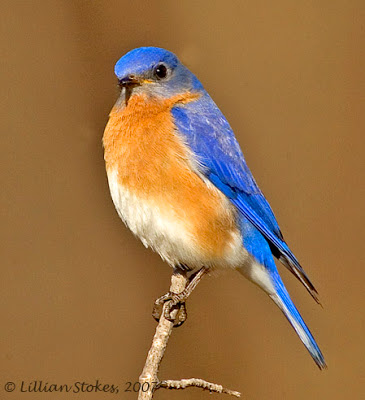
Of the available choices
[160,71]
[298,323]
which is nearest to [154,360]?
[298,323]

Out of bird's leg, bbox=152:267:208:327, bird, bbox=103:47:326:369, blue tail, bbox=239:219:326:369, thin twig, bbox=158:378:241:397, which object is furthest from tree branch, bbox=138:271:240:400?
blue tail, bbox=239:219:326:369

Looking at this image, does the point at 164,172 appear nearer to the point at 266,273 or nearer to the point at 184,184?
the point at 184,184

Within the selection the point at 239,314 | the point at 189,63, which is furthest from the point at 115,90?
the point at 239,314

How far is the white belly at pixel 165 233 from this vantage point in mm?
3434

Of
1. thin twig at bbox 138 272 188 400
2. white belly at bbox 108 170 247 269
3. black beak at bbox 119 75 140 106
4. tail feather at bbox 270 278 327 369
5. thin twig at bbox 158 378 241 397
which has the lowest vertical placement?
tail feather at bbox 270 278 327 369

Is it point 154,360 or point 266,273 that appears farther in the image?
point 266,273

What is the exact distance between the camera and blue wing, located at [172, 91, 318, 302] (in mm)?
3594

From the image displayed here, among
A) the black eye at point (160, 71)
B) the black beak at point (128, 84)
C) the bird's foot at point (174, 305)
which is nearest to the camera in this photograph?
the bird's foot at point (174, 305)

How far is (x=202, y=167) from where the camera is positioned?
3.55 meters

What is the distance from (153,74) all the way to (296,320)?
50.8 inches

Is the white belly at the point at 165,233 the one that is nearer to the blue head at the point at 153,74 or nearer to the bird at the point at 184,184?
the bird at the point at 184,184

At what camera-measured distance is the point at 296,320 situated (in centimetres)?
367

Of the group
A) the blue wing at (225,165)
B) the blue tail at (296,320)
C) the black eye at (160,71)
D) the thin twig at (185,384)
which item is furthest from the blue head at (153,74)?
the thin twig at (185,384)

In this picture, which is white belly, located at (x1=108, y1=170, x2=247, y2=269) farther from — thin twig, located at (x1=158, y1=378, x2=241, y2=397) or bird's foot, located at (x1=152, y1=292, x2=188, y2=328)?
thin twig, located at (x1=158, y1=378, x2=241, y2=397)
